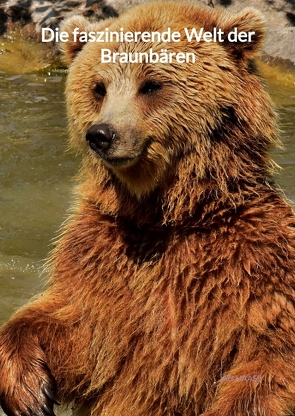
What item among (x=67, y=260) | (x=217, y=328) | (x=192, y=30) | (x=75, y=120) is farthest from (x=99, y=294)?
(x=192, y=30)

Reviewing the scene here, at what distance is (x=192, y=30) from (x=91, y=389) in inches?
73.4

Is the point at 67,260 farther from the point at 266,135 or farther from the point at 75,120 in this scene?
the point at 266,135

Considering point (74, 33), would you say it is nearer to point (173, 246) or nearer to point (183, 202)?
point (183, 202)

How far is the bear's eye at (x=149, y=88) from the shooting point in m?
3.82

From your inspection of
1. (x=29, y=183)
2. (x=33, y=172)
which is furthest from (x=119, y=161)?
(x=33, y=172)

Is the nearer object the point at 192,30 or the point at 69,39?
the point at 192,30

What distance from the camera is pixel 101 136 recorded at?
352 centimetres

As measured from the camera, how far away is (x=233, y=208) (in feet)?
12.2

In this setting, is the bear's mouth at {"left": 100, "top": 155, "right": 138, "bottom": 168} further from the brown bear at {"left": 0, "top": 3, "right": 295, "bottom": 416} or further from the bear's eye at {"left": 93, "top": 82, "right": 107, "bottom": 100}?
the bear's eye at {"left": 93, "top": 82, "right": 107, "bottom": 100}

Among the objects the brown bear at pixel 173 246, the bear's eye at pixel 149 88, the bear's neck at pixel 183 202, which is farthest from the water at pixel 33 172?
the bear's eye at pixel 149 88

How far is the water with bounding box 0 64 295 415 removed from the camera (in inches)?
236

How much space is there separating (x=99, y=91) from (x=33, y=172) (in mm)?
3736

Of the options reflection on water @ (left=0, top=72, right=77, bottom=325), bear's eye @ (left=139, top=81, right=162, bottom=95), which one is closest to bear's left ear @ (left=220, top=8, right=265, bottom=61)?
bear's eye @ (left=139, top=81, right=162, bottom=95)

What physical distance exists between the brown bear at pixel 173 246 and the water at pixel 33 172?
62.0 inches
